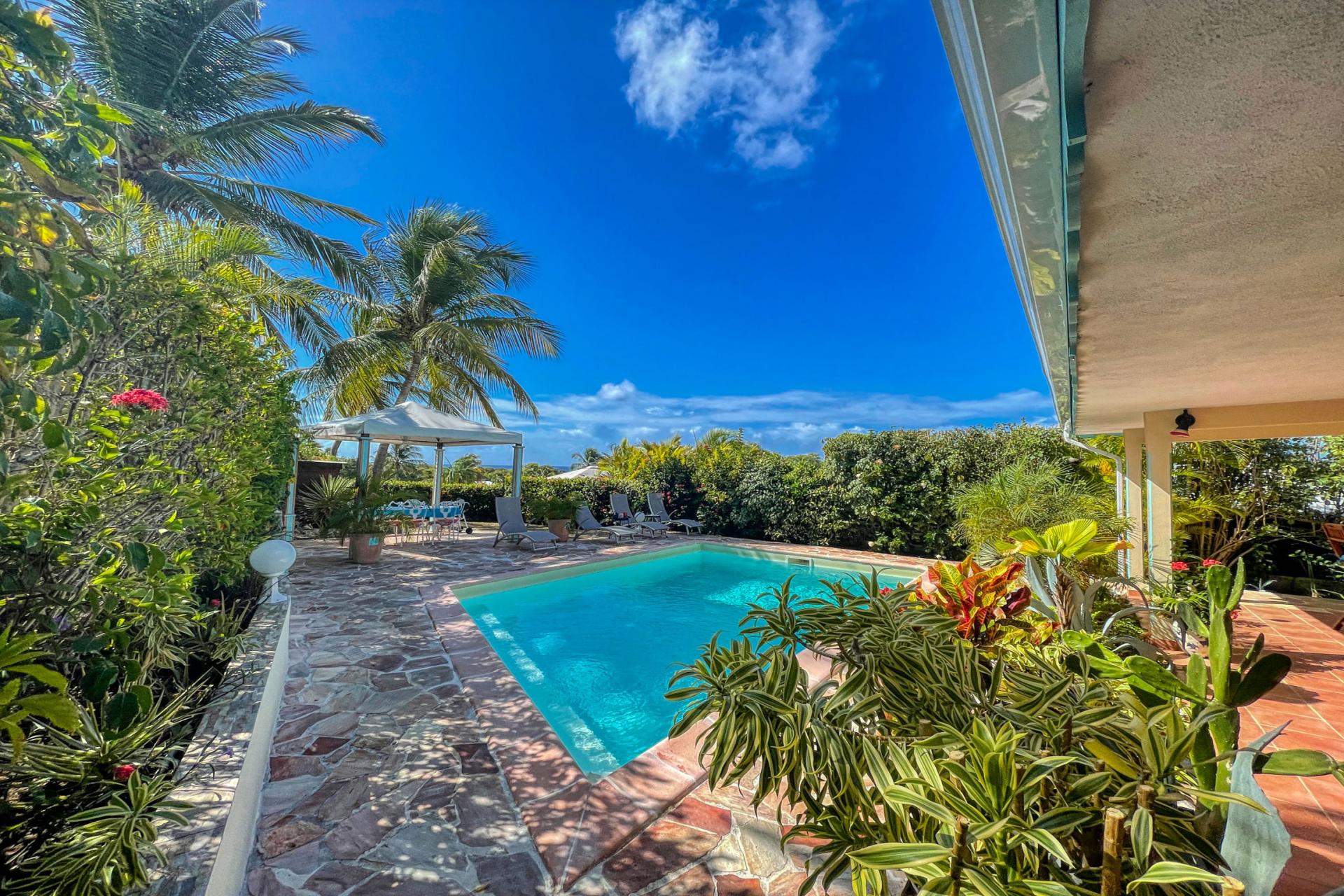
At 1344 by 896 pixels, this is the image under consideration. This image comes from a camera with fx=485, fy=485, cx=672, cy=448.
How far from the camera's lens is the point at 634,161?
18.6 meters

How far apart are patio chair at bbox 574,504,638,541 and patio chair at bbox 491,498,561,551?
106 centimetres

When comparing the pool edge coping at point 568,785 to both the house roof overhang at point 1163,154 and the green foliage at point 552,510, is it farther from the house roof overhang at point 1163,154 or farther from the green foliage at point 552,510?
the green foliage at point 552,510

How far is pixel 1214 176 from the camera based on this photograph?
136 cm

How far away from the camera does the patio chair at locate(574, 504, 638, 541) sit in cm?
1264

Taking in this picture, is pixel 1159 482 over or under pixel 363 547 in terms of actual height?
over

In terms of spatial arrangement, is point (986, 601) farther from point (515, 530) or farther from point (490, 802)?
point (515, 530)

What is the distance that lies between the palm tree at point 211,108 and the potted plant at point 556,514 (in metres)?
7.61

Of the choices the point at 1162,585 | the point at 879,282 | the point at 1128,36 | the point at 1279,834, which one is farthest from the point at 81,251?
the point at 879,282

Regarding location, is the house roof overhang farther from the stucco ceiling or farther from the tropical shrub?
the tropical shrub

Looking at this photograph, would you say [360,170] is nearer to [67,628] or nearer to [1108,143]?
[67,628]

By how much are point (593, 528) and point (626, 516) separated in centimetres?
186

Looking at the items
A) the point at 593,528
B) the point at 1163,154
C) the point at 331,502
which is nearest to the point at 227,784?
the point at 1163,154

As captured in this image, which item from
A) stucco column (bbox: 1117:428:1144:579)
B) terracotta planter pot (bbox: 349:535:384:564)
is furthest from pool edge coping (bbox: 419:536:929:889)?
stucco column (bbox: 1117:428:1144:579)

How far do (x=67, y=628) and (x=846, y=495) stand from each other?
12.1m
